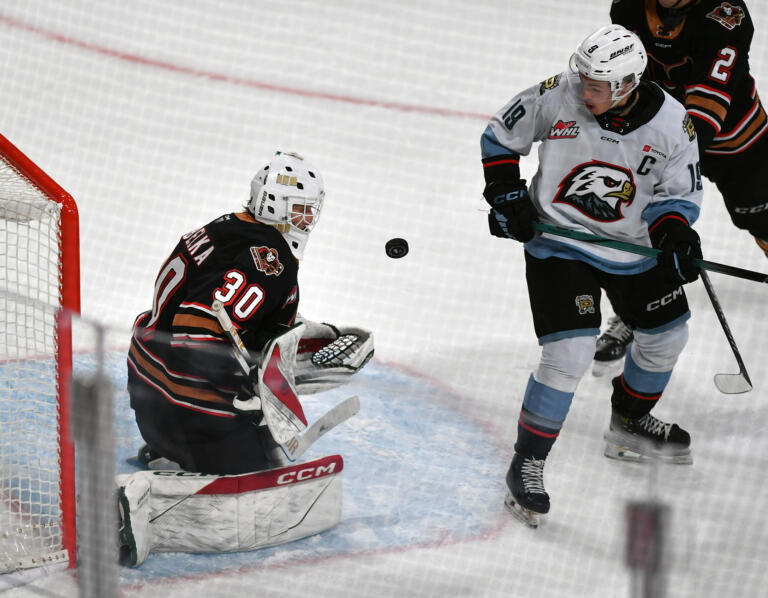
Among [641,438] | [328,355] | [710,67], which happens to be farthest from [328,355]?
[710,67]

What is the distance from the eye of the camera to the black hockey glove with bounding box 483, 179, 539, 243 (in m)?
2.81

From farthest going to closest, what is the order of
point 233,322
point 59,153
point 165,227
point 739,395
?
1. point 59,153
2. point 165,227
3. point 739,395
4. point 233,322

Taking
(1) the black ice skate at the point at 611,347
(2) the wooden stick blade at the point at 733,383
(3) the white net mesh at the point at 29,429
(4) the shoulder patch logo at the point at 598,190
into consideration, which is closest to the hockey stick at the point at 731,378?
(2) the wooden stick blade at the point at 733,383

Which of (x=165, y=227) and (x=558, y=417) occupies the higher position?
(x=165, y=227)

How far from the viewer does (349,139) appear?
4.92 metres

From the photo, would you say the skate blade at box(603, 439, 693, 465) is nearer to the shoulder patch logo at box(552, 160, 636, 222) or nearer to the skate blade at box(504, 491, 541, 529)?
the skate blade at box(504, 491, 541, 529)

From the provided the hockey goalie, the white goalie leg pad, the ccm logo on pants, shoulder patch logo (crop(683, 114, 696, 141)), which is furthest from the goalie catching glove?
shoulder patch logo (crop(683, 114, 696, 141))

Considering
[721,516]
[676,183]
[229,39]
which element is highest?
[229,39]

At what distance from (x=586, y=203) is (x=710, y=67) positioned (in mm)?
640

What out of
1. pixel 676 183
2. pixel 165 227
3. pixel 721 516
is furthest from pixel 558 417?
pixel 165 227

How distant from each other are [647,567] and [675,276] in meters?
1.59

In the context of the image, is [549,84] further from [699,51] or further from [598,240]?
[699,51]

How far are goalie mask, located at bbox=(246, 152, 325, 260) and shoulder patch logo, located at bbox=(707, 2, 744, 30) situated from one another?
49.8 inches

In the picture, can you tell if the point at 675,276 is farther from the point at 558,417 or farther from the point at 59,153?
the point at 59,153
